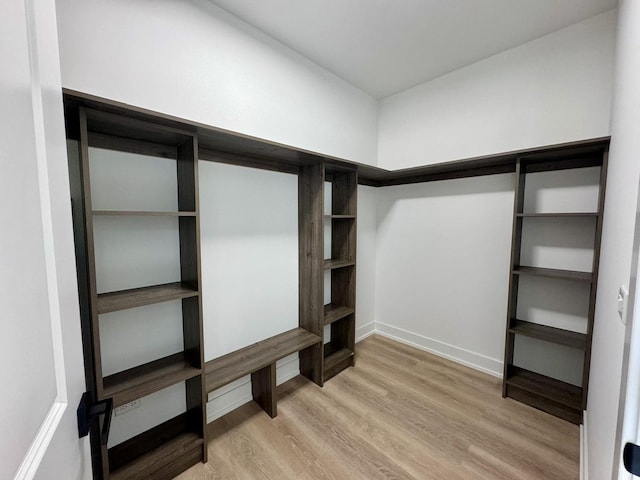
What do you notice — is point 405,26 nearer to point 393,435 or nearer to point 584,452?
point 393,435

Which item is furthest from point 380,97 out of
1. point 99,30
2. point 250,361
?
point 250,361

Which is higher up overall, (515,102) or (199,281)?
(515,102)

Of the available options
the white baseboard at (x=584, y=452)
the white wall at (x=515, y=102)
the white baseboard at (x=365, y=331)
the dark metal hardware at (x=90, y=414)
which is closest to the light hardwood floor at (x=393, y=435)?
the white baseboard at (x=584, y=452)

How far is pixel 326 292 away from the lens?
8.86 feet

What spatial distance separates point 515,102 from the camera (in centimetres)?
213

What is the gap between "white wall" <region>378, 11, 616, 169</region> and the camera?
1.80 meters

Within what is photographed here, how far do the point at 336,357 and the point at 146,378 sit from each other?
1.58 meters

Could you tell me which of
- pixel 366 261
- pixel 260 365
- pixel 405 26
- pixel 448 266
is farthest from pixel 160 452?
pixel 405 26

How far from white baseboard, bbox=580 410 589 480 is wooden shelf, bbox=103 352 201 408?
2219 mm

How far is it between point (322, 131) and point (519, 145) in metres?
1.68

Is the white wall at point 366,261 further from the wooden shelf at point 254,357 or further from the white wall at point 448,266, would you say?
the wooden shelf at point 254,357

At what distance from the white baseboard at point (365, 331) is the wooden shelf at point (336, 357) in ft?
1.76

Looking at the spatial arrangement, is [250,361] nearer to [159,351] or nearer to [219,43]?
[159,351]

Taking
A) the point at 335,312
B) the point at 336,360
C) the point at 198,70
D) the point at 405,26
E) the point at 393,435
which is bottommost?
the point at 393,435
